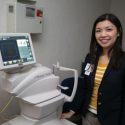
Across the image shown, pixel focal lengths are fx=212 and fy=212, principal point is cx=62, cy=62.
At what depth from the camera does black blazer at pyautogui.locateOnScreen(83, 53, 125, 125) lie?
1467 mm

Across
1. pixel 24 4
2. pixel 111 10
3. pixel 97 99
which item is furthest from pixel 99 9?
pixel 97 99

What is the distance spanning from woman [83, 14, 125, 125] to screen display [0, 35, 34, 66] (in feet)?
1.71

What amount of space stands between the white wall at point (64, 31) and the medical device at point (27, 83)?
0.55m

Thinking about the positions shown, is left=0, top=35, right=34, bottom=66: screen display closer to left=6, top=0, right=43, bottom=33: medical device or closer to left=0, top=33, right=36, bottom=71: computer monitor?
left=0, top=33, right=36, bottom=71: computer monitor

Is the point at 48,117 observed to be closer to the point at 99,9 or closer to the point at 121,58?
the point at 121,58

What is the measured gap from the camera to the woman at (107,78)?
1471 millimetres

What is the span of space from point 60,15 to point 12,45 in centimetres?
118

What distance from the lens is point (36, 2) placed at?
1.93 m

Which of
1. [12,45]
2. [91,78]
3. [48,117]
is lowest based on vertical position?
[48,117]

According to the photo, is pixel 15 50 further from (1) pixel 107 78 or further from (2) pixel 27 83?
(1) pixel 107 78

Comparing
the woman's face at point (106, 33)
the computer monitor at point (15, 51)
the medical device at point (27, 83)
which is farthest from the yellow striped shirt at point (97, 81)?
the computer monitor at point (15, 51)

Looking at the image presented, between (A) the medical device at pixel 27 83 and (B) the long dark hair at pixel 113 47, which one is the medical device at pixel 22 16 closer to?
(A) the medical device at pixel 27 83

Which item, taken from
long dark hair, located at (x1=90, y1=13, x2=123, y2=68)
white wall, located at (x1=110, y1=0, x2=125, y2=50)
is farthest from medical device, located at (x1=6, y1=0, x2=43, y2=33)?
white wall, located at (x1=110, y1=0, x2=125, y2=50)

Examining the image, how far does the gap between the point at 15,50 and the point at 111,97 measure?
751 mm
